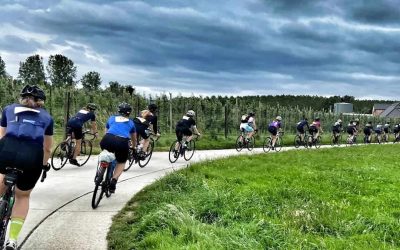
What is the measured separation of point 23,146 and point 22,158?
0.50 feet

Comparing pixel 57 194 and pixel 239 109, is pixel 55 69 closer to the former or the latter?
pixel 239 109

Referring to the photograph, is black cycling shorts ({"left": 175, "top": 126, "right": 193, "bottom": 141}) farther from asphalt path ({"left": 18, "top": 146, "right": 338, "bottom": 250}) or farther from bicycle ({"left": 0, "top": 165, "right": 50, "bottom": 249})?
bicycle ({"left": 0, "top": 165, "right": 50, "bottom": 249})

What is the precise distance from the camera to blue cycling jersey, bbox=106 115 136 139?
988cm

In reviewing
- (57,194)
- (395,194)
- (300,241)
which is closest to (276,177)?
(395,194)

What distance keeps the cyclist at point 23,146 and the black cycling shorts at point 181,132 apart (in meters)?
11.9

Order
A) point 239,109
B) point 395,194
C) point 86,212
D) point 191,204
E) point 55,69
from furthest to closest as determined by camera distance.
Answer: point 55,69, point 239,109, point 395,194, point 86,212, point 191,204

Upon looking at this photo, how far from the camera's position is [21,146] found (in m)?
5.73

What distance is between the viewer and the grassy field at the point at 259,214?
6.44 meters

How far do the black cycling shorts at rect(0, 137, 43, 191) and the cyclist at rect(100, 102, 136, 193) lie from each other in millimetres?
3832

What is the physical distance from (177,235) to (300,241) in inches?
63.1

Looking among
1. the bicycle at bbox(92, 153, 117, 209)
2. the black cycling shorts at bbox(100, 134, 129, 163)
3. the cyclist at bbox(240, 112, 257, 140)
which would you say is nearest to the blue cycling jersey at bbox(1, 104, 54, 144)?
the bicycle at bbox(92, 153, 117, 209)

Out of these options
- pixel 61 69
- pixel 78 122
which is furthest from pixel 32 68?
pixel 78 122

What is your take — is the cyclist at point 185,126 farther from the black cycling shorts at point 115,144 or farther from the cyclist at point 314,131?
the cyclist at point 314,131

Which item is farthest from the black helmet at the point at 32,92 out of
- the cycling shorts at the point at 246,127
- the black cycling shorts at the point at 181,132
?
the cycling shorts at the point at 246,127
